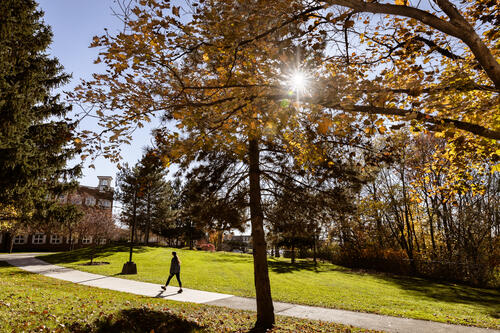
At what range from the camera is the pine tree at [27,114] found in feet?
34.3

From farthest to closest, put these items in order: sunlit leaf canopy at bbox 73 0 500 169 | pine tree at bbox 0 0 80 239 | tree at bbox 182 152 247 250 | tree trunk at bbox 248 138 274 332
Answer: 1. pine tree at bbox 0 0 80 239
2. tree at bbox 182 152 247 250
3. tree trunk at bbox 248 138 274 332
4. sunlit leaf canopy at bbox 73 0 500 169

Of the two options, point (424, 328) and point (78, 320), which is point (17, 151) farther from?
point (424, 328)

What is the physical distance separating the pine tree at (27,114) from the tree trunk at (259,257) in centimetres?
601

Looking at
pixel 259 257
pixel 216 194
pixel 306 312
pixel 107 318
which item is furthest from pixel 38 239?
pixel 259 257

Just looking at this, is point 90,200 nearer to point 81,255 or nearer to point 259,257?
point 81,255

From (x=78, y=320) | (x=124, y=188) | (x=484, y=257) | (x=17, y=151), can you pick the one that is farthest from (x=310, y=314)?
(x=124, y=188)

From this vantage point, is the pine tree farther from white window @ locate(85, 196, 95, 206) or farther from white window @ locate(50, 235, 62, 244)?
white window @ locate(85, 196, 95, 206)

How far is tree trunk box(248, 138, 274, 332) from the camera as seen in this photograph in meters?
7.12

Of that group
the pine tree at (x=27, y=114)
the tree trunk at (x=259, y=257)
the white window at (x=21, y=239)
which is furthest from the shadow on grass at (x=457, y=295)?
the white window at (x=21, y=239)

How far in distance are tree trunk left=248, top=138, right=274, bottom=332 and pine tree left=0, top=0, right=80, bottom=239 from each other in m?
6.01

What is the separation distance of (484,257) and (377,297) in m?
13.7

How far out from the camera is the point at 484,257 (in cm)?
1938

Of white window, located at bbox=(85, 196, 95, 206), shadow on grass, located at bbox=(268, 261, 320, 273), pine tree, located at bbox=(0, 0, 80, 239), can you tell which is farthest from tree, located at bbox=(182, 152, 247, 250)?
white window, located at bbox=(85, 196, 95, 206)

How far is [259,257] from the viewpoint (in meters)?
7.49
